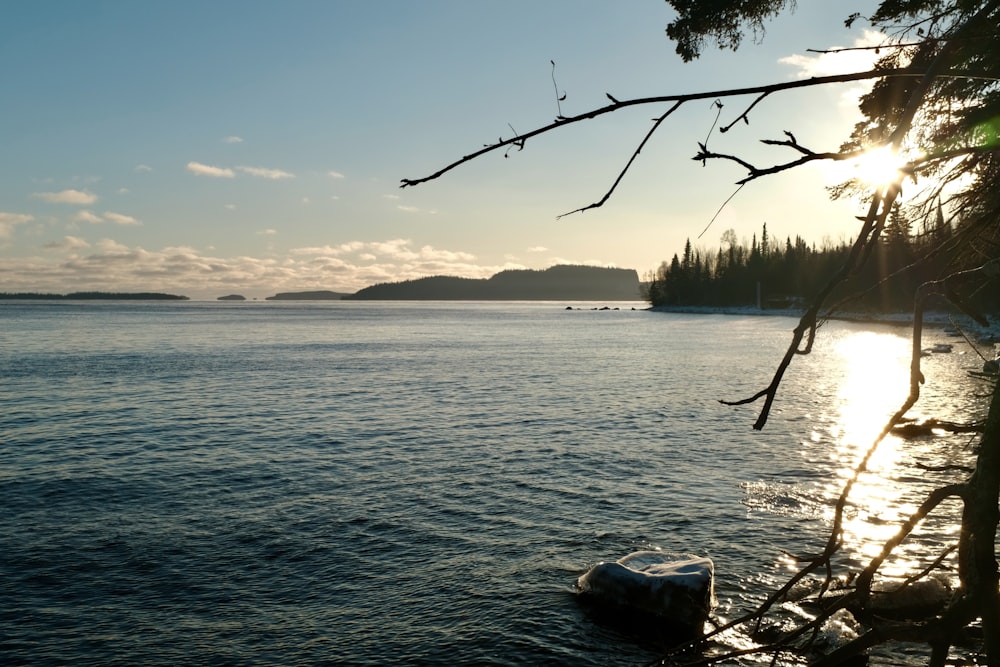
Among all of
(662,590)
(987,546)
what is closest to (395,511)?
(662,590)

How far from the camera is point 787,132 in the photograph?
1786mm

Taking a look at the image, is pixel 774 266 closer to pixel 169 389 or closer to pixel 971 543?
pixel 169 389

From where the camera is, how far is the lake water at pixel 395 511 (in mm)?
9844

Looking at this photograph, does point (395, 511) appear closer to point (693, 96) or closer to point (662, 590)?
point (662, 590)

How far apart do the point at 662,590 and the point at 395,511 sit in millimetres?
6948

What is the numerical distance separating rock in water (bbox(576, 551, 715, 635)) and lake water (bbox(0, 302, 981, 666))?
21.4 inches

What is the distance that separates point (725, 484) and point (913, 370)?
16.0 m

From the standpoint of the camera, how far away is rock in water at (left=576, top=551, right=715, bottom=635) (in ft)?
32.3

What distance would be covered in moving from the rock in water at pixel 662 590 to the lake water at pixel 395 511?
54 centimetres

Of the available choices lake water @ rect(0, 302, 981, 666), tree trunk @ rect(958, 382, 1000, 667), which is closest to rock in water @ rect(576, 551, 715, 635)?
lake water @ rect(0, 302, 981, 666)

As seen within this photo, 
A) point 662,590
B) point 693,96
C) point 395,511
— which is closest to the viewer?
point 693,96

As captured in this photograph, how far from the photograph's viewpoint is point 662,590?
9.93m

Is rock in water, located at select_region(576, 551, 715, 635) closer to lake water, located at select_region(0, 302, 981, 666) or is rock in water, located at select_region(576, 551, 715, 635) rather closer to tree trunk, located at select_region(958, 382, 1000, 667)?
lake water, located at select_region(0, 302, 981, 666)

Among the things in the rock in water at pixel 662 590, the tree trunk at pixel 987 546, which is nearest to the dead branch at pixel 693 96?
the tree trunk at pixel 987 546
